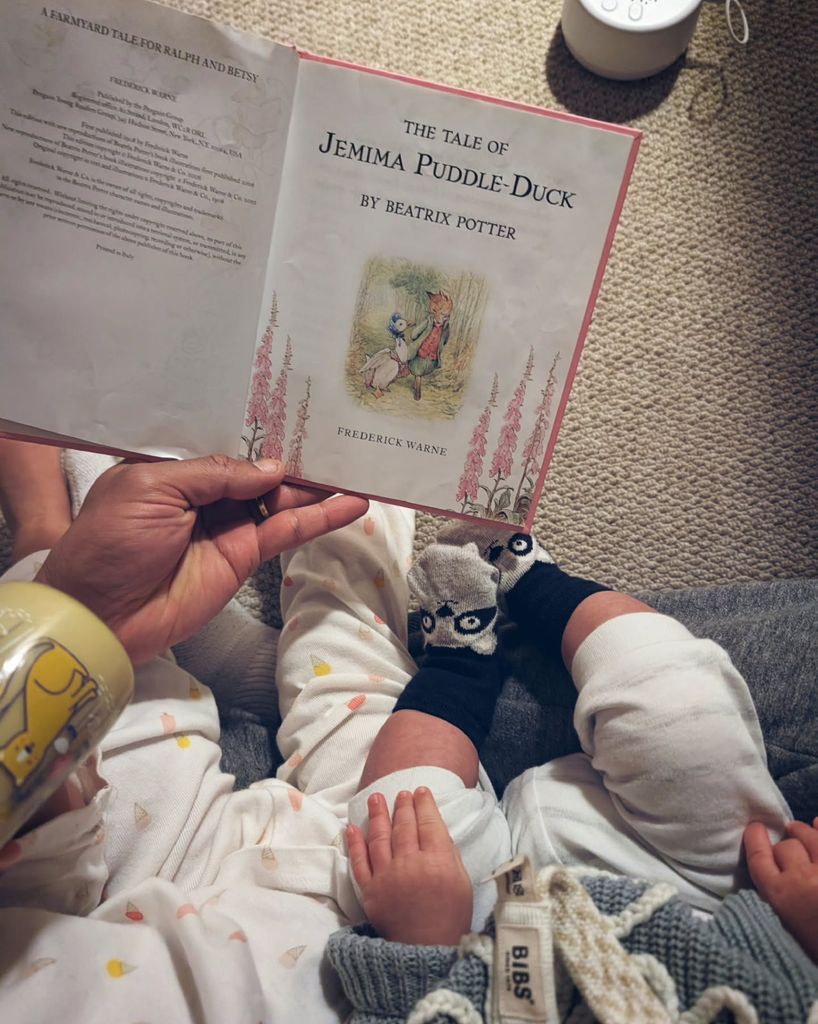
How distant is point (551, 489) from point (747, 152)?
0.40 m

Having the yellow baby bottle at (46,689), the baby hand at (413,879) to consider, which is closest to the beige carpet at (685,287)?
the baby hand at (413,879)

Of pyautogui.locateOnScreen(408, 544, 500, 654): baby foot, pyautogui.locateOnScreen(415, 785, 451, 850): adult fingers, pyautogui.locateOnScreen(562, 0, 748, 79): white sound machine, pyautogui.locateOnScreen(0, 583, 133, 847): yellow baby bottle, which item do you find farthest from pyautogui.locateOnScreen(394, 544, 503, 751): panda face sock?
pyautogui.locateOnScreen(562, 0, 748, 79): white sound machine

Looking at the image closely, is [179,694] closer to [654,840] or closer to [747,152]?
[654,840]

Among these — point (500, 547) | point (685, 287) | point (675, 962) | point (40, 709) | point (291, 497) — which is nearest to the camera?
point (40, 709)

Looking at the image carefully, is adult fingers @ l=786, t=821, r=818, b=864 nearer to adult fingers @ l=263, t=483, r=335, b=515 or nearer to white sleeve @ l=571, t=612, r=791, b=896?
white sleeve @ l=571, t=612, r=791, b=896

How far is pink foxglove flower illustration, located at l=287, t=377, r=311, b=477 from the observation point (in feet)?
1.79

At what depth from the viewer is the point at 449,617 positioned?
26.4 inches

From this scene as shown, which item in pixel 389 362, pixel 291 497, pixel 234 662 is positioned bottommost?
pixel 234 662

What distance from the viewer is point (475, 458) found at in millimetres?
558

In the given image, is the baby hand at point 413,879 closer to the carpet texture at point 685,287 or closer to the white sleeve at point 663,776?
the white sleeve at point 663,776

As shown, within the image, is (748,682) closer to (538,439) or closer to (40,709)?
(538,439)

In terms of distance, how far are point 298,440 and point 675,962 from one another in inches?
15.3

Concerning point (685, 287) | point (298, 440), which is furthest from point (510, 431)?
point (685, 287)

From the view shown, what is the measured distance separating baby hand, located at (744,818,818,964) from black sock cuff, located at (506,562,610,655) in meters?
0.19
